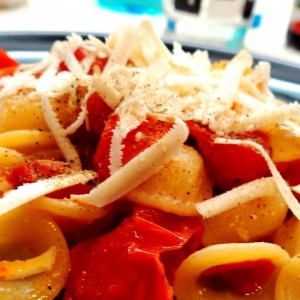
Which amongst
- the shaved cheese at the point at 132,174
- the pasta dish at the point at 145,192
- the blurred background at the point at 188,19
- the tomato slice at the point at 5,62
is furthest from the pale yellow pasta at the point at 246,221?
the blurred background at the point at 188,19

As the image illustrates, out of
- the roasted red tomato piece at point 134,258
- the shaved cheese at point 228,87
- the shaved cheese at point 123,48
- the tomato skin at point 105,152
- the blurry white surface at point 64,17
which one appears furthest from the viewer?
the blurry white surface at point 64,17

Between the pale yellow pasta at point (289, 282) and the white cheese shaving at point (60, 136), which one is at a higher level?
the white cheese shaving at point (60, 136)

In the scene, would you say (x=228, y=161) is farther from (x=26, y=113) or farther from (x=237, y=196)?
(x=26, y=113)

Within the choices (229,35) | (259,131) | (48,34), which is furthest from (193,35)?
(259,131)

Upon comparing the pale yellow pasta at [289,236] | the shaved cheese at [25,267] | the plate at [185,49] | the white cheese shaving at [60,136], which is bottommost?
the plate at [185,49]

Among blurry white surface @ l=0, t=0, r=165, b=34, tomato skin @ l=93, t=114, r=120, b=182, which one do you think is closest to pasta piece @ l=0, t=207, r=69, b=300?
tomato skin @ l=93, t=114, r=120, b=182

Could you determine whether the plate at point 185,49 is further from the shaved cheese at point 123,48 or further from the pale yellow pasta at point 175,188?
the pale yellow pasta at point 175,188

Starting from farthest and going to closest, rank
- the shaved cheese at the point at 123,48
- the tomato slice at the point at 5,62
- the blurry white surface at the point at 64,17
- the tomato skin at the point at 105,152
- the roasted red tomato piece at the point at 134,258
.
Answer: the blurry white surface at the point at 64,17 < the tomato slice at the point at 5,62 < the shaved cheese at the point at 123,48 < the tomato skin at the point at 105,152 < the roasted red tomato piece at the point at 134,258
